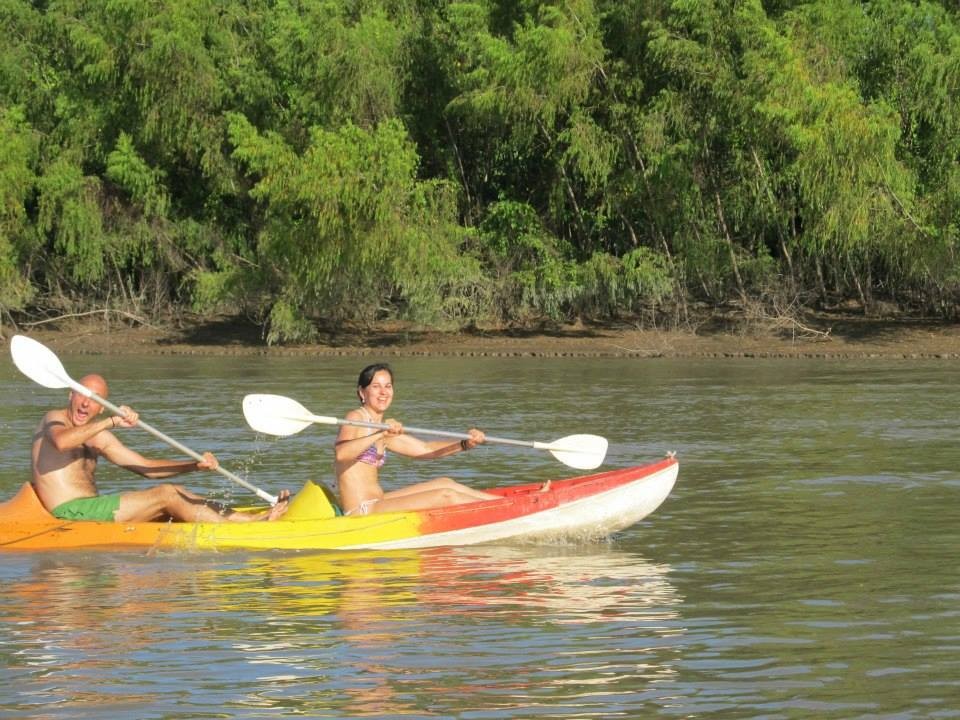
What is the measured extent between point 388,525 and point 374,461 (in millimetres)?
422

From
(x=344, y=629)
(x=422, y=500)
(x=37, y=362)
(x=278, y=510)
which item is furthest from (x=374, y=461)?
(x=37, y=362)

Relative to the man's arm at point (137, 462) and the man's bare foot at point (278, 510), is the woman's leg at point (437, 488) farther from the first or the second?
the man's arm at point (137, 462)

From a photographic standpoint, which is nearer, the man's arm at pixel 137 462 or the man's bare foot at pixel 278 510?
the man's arm at pixel 137 462

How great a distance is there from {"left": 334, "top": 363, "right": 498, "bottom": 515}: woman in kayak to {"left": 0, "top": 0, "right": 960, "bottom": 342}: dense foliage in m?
18.4

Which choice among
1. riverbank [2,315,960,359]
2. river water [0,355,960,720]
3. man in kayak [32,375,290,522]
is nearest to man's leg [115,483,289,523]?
man in kayak [32,375,290,522]

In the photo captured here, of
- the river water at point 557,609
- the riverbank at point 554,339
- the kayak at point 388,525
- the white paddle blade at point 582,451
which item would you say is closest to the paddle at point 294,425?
the white paddle blade at point 582,451

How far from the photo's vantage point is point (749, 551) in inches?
395

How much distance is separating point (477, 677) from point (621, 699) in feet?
2.13

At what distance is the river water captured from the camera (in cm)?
672

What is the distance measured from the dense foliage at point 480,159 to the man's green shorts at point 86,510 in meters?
19.1

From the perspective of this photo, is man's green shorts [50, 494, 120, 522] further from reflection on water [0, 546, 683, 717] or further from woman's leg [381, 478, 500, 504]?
woman's leg [381, 478, 500, 504]

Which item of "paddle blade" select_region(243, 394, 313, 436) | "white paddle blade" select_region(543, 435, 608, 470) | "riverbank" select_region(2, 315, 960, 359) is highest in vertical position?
"paddle blade" select_region(243, 394, 313, 436)

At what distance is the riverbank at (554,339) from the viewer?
94.0 ft

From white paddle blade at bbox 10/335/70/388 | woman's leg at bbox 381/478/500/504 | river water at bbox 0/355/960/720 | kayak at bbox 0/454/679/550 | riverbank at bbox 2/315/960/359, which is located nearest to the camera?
river water at bbox 0/355/960/720
